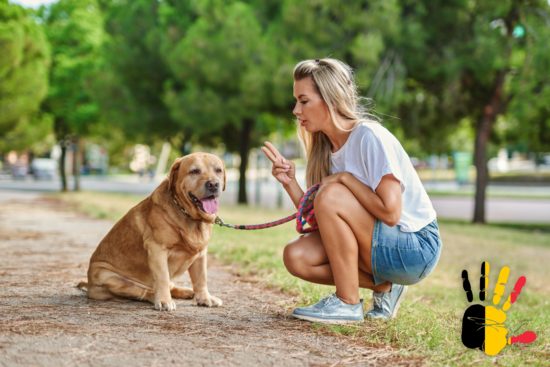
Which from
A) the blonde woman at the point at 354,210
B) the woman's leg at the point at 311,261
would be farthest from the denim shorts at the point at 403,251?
the woman's leg at the point at 311,261

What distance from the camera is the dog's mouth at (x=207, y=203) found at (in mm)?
4594

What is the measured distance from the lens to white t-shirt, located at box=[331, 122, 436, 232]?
3889mm

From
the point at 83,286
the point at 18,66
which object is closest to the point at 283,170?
the point at 83,286

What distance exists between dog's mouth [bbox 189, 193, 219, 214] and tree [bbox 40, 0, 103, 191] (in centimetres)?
2292

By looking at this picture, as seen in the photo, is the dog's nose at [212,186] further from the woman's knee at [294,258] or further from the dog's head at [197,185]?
the woman's knee at [294,258]

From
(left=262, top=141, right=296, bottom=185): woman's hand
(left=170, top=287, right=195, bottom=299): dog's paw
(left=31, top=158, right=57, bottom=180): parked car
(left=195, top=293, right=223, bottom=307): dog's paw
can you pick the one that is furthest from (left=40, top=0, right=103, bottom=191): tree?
(left=262, top=141, right=296, bottom=185): woman's hand

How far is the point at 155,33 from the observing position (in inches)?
931

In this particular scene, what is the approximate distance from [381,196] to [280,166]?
2.65ft

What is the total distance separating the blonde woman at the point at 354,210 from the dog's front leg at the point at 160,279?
2.90ft

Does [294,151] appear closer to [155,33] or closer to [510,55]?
[155,33]

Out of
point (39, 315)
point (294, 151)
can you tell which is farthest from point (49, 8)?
point (294, 151)

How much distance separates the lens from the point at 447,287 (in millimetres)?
8562

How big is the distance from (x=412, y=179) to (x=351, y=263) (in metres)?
0.61

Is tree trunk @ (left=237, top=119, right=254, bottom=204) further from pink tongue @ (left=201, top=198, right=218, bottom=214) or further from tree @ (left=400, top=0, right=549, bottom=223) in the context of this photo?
pink tongue @ (left=201, top=198, right=218, bottom=214)
